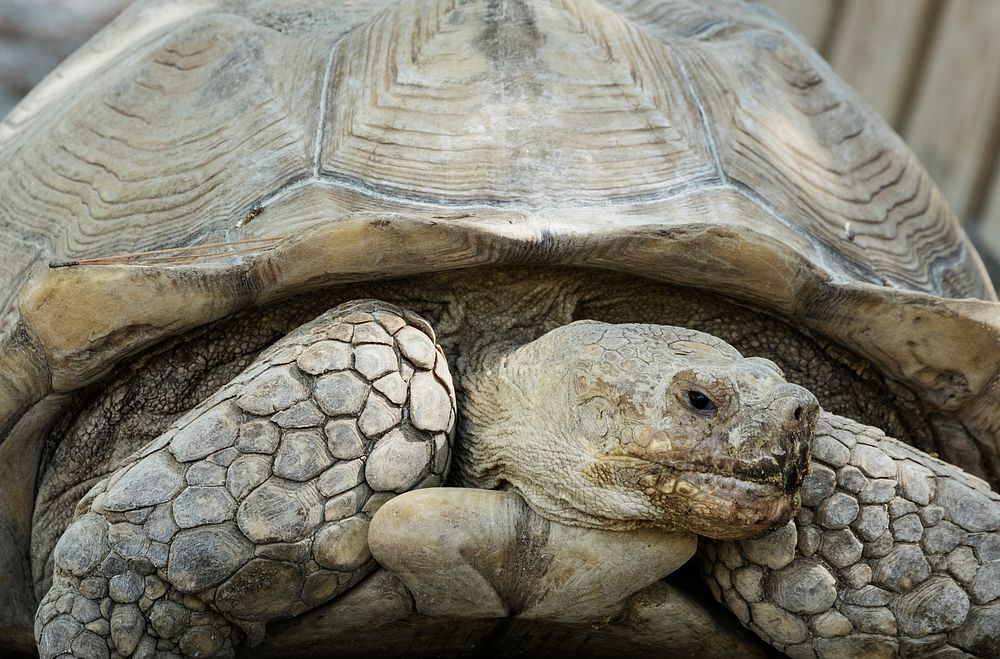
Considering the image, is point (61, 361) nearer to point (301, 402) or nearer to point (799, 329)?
point (301, 402)

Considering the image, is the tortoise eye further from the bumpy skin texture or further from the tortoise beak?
the bumpy skin texture

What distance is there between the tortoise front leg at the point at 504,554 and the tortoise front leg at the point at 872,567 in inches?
9.0

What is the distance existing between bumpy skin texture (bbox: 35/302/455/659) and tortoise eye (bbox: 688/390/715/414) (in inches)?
22.9

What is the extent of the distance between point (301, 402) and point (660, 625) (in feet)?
3.09

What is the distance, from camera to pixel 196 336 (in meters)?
3.27

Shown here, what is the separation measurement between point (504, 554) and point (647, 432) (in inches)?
16.5

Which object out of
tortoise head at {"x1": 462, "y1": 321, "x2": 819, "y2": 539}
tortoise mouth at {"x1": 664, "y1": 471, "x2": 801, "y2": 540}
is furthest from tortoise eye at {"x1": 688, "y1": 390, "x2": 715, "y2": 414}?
tortoise mouth at {"x1": 664, "y1": 471, "x2": 801, "y2": 540}

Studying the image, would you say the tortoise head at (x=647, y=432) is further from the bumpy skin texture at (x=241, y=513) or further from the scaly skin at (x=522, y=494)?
the bumpy skin texture at (x=241, y=513)

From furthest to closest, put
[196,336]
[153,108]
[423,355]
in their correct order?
[153,108] < [196,336] < [423,355]

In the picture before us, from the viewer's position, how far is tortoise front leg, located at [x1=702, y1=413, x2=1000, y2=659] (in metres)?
2.92

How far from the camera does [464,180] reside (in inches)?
127

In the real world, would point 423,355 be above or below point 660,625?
above

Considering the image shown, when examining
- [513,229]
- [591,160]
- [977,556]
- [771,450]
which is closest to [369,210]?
[513,229]

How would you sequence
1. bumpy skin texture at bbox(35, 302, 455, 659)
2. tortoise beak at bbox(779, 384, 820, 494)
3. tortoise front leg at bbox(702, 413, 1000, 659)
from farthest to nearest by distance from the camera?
tortoise front leg at bbox(702, 413, 1000, 659) → bumpy skin texture at bbox(35, 302, 455, 659) → tortoise beak at bbox(779, 384, 820, 494)
